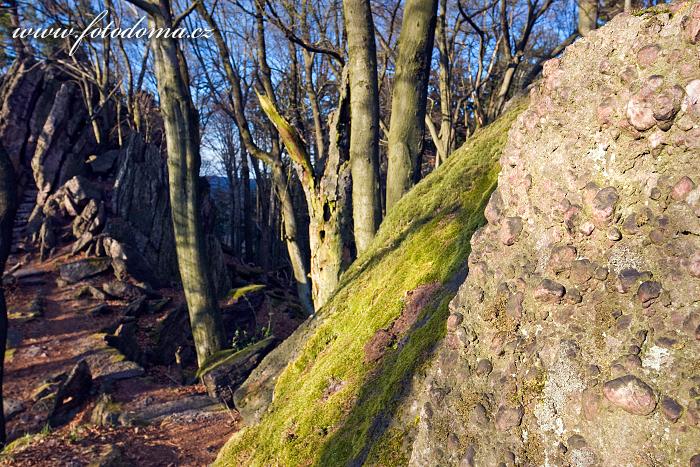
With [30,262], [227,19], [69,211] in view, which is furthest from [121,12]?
[30,262]

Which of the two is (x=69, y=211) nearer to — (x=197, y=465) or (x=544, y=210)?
(x=197, y=465)

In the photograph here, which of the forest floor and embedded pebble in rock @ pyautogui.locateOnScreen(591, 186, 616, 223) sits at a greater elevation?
embedded pebble in rock @ pyautogui.locateOnScreen(591, 186, 616, 223)

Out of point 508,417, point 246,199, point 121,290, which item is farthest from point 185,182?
point 246,199

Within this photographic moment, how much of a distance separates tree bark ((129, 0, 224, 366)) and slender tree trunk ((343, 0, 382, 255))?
165 inches

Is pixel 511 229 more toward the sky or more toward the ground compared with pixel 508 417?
more toward the sky

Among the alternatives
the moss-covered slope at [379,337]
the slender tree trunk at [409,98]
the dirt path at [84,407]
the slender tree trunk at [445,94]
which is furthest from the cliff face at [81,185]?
the moss-covered slope at [379,337]

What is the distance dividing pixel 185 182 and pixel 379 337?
7.35 m

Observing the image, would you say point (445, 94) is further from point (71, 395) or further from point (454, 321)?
point (454, 321)

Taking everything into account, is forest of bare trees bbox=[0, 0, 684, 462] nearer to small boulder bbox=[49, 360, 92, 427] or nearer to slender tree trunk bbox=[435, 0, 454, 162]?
slender tree trunk bbox=[435, 0, 454, 162]

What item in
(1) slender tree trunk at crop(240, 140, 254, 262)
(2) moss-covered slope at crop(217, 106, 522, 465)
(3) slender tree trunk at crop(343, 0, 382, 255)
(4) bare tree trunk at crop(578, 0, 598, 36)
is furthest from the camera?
(1) slender tree trunk at crop(240, 140, 254, 262)

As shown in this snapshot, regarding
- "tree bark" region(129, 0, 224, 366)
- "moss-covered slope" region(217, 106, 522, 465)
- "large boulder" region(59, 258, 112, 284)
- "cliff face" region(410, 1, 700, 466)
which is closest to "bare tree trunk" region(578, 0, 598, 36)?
"moss-covered slope" region(217, 106, 522, 465)

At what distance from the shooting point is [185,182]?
8.92m

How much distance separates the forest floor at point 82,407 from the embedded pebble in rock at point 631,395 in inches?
215

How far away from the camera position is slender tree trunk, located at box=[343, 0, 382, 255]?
5.74 m
